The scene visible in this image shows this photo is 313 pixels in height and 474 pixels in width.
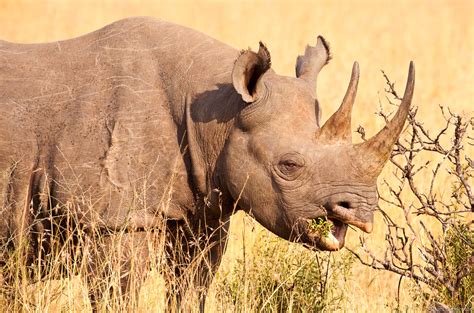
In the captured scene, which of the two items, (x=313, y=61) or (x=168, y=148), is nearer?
(x=168, y=148)

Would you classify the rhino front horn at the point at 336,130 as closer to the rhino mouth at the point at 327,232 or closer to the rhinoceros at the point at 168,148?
the rhinoceros at the point at 168,148

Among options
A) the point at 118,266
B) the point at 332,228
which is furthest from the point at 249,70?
the point at 118,266

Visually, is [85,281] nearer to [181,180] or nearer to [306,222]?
[181,180]

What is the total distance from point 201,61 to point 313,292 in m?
1.55

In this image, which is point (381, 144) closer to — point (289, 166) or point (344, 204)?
point (344, 204)

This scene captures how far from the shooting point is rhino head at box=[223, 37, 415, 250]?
6199 mm

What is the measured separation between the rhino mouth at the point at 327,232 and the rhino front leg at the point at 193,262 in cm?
58

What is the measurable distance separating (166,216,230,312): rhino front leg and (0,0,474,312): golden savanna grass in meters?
1.23

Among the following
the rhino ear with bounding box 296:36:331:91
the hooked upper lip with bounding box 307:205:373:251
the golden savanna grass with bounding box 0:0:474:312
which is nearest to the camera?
the hooked upper lip with bounding box 307:205:373:251

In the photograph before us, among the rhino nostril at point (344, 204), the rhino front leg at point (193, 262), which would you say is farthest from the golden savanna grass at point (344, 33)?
the rhino nostril at point (344, 204)

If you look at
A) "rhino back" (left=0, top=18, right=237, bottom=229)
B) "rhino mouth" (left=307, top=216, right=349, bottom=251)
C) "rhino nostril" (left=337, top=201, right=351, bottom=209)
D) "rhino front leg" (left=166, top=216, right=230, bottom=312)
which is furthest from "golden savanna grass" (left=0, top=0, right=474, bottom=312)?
"rhino nostril" (left=337, top=201, right=351, bottom=209)

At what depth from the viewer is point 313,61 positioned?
706 cm

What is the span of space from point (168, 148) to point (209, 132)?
25cm

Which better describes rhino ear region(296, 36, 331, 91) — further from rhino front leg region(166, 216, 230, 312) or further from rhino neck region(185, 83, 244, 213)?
rhino front leg region(166, 216, 230, 312)
